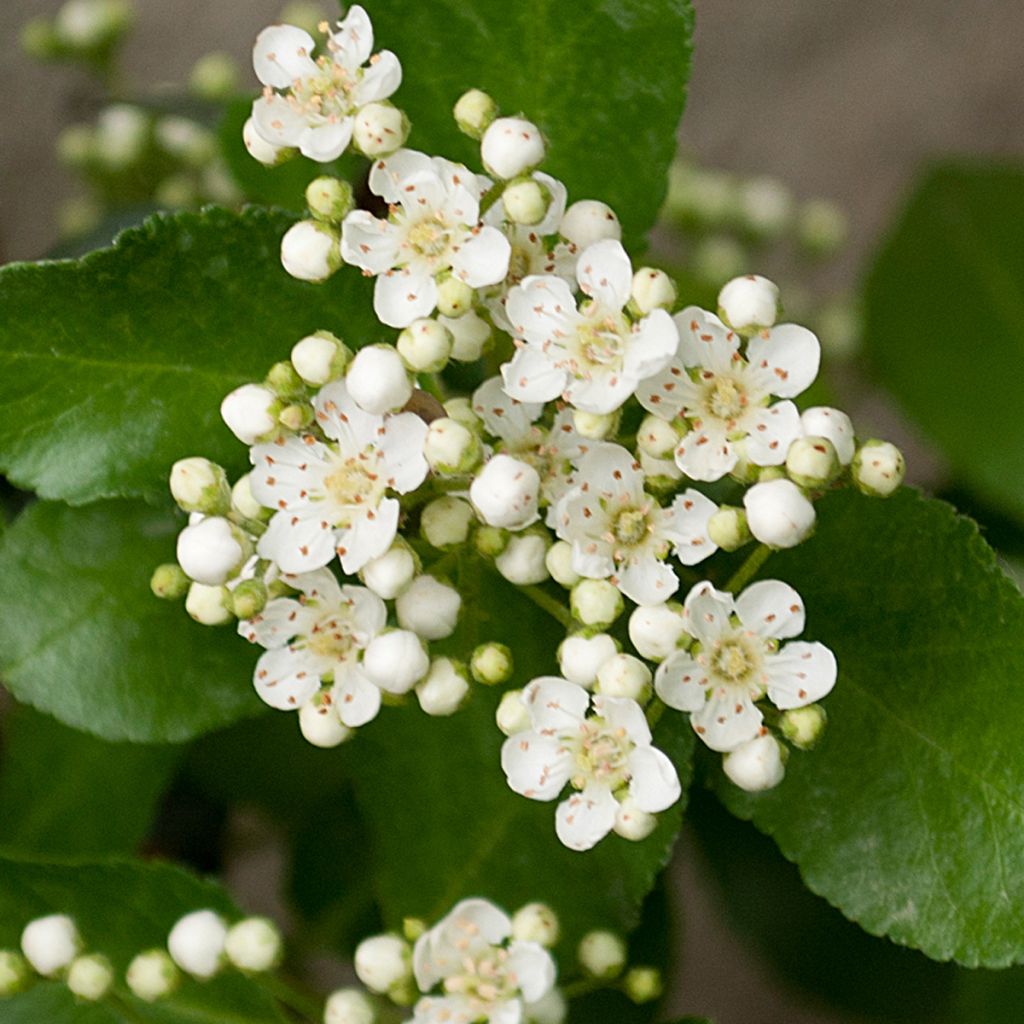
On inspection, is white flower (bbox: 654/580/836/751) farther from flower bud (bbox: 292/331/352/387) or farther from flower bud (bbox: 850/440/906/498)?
flower bud (bbox: 292/331/352/387)

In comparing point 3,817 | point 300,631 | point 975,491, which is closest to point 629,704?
point 300,631

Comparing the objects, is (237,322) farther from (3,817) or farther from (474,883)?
(3,817)

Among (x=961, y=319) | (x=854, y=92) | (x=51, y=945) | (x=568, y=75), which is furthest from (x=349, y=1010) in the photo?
(x=854, y=92)

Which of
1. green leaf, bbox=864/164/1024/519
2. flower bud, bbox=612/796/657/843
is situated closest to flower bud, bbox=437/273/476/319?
flower bud, bbox=612/796/657/843

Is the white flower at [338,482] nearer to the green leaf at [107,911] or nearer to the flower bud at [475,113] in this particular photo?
the flower bud at [475,113]

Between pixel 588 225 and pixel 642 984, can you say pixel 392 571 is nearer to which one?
pixel 588 225

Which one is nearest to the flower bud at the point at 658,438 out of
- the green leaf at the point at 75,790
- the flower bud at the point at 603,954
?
the flower bud at the point at 603,954
